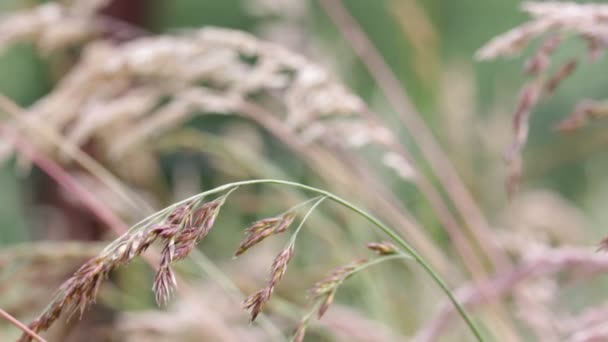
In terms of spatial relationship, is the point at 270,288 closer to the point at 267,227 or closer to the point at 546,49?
the point at 267,227

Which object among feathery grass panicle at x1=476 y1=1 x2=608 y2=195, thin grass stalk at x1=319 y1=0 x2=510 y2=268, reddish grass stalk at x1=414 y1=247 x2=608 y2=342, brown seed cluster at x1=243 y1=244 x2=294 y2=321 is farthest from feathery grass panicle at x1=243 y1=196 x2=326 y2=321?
thin grass stalk at x1=319 y1=0 x2=510 y2=268

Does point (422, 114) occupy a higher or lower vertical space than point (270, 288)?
lower

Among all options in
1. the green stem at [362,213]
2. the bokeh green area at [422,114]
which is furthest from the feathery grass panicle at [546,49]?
the green stem at [362,213]

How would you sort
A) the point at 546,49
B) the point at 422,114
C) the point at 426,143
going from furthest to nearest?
1. the point at 422,114
2. the point at 426,143
3. the point at 546,49

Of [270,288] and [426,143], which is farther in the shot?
[426,143]

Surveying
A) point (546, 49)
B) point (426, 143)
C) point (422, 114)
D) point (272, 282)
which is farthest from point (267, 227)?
point (422, 114)

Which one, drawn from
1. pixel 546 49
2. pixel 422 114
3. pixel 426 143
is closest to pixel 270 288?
pixel 546 49

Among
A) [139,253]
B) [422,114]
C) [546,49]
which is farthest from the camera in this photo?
[422,114]

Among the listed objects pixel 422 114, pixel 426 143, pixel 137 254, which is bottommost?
pixel 422 114
